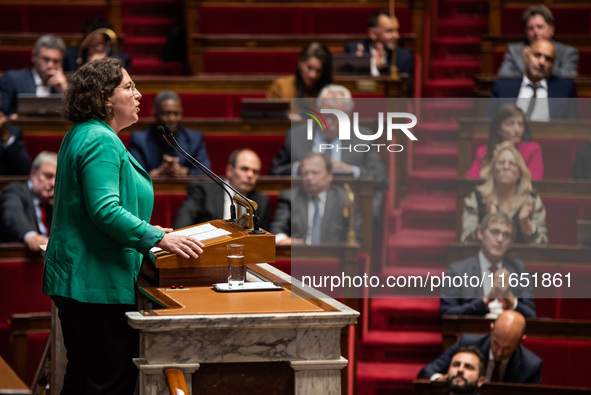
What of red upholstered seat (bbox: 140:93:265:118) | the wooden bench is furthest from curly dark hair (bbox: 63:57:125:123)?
red upholstered seat (bbox: 140:93:265:118)

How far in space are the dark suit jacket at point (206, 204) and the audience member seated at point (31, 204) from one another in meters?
0.34

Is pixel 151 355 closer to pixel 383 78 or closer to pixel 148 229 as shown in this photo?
pixel 148 229

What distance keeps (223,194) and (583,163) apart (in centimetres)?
99

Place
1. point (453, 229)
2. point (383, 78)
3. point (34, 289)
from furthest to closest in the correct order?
point (383, 78), point (453, 229), point (34, 289)

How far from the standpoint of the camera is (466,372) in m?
1.97

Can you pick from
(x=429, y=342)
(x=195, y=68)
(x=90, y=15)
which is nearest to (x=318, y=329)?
(x=429, y=342)

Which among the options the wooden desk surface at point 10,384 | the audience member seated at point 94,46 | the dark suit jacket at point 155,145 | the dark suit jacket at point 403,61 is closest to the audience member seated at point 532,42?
the dark suit jacket at point 403,61

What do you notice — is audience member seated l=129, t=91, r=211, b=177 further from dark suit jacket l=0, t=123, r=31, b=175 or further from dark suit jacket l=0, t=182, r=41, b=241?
dark suit jacket l=0, t=182, r=41, b=241

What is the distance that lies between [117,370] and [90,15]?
2876 millimetres

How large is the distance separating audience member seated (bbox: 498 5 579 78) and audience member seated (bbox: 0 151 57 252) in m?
1.59

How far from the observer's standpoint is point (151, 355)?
3.99 feet

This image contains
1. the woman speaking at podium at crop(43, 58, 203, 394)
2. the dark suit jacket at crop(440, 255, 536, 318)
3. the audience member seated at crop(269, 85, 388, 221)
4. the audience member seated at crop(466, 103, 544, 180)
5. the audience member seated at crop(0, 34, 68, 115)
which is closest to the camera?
the woman speaking at podium at crop(43, 58, 203, 394)

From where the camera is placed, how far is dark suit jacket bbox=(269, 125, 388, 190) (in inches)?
111

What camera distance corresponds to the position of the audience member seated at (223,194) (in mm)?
2557
